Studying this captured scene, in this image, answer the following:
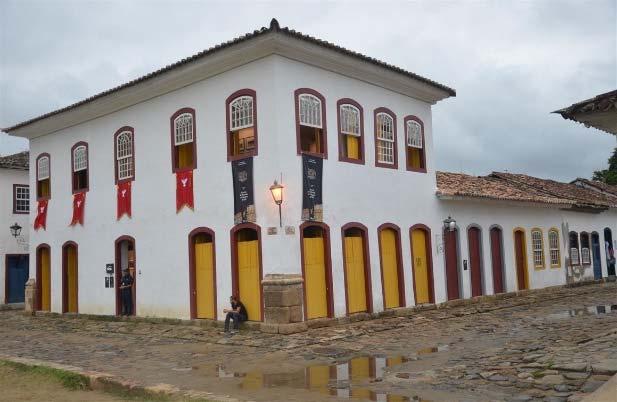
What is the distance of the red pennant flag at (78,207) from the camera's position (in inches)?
714

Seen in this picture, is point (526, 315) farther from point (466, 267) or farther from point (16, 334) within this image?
point (16, 334)

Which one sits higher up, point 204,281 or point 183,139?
point 183,139

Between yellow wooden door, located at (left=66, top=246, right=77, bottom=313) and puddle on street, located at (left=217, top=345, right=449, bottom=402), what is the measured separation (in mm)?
10650

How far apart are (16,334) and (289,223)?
7405 mm

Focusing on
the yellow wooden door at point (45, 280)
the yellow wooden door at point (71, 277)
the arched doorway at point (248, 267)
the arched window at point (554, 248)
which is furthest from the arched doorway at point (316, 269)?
the arched window at point (554, 248)

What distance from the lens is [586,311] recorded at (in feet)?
48.9

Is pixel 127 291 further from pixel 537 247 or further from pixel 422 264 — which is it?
pixel 537 247

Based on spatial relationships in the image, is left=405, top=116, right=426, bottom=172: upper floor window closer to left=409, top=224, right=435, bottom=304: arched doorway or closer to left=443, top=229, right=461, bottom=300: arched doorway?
left=409, top=224, right=435, bottom=304: arched doorway

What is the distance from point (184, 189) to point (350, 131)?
14.0ft

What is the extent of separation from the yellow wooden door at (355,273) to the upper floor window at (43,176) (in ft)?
34.3

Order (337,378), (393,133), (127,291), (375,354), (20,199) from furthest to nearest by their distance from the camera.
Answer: (20,199) → (127,291) → (393,133) → (375,354) → (337,378)

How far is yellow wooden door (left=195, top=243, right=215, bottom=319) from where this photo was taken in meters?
14.5

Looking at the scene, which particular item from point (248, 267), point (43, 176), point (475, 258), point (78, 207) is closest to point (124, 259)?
point (78, 207)

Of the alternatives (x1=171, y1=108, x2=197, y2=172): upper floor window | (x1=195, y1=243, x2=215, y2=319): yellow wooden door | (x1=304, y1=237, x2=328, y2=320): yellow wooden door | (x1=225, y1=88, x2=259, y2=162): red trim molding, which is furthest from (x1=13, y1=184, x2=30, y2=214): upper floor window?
(x1=304, y1=237, x2=328, y2=320): yellow wooden door
